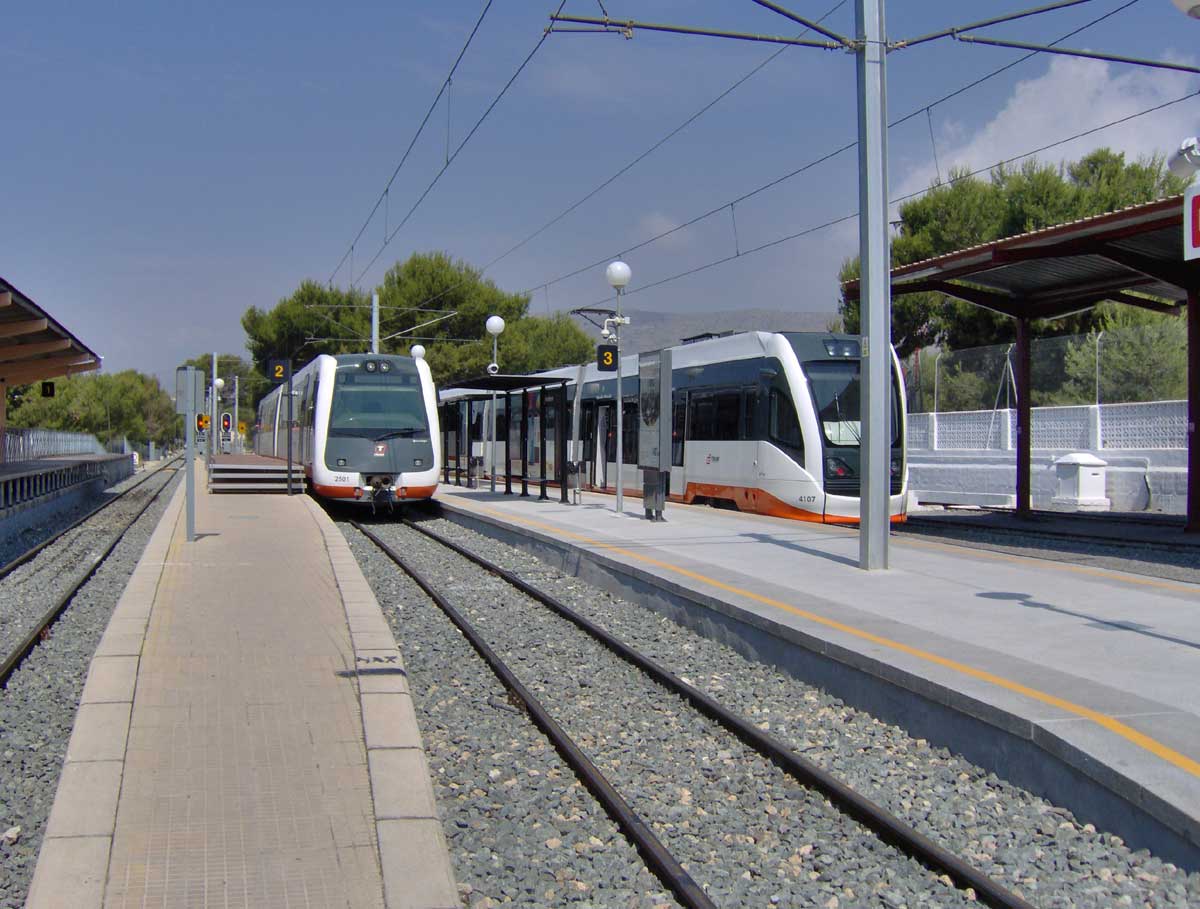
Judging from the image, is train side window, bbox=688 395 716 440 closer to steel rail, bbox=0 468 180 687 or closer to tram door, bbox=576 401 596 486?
tram door, bbox=576 401 596 486

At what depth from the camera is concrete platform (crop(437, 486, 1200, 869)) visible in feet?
14.5

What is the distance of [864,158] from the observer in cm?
992

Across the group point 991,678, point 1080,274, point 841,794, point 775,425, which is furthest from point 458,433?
point 841,794

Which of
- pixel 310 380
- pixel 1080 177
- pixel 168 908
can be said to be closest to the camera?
pixel 168 908

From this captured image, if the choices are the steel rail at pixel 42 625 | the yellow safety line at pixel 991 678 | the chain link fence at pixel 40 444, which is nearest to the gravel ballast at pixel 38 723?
the steel rail at pixel 42 625

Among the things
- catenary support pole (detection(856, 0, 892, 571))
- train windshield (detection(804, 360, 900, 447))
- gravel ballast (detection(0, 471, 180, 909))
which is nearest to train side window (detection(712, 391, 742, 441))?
train windshield (detection(804, 360, 900, 447))

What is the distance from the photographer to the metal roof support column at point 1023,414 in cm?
1823

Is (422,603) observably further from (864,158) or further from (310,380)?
(310,380)

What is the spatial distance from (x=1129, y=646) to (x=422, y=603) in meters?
6.28

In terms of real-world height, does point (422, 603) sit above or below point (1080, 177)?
below

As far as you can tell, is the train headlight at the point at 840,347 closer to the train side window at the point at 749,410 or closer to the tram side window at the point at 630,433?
the train side window at the point at 749,410

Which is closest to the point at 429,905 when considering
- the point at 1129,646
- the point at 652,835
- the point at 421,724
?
the point at 652,835

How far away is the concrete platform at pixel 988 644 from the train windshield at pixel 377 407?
7419 mm

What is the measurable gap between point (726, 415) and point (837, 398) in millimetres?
2374
